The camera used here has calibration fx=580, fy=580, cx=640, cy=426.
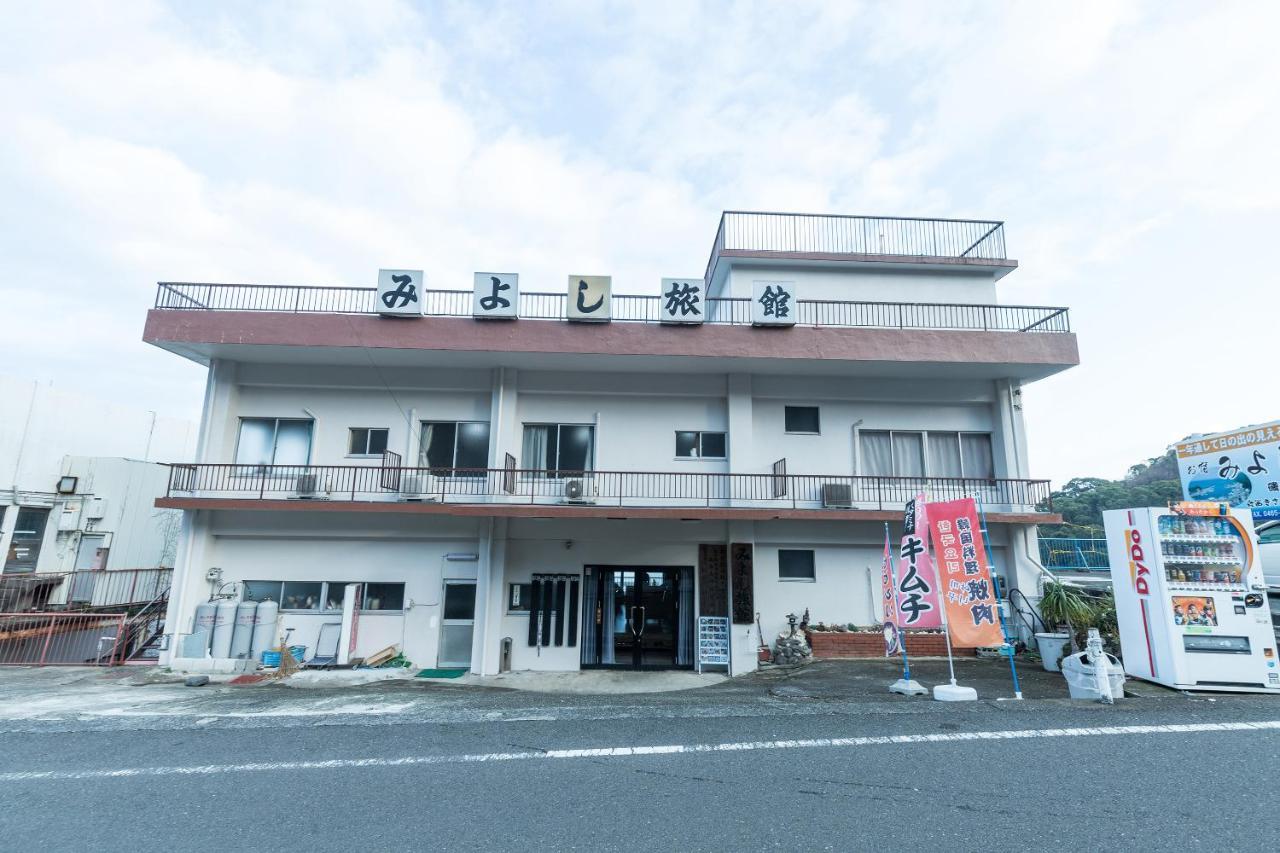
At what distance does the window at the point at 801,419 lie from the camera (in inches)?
557

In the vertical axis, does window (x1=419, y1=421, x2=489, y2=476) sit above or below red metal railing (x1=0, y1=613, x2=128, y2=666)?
above

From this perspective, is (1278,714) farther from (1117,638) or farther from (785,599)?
(785,599)

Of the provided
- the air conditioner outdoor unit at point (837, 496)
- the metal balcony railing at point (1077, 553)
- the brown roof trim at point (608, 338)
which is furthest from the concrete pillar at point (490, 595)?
the metal balcony railing at point (1077, 553)

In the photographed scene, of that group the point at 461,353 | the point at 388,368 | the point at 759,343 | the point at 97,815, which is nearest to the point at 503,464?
the point at 461,353

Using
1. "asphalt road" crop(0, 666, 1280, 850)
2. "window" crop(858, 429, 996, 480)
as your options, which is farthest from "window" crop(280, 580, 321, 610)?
"window" crop(858, 429, 996, 480)

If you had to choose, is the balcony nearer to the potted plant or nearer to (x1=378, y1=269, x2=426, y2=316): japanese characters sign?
the potted plant

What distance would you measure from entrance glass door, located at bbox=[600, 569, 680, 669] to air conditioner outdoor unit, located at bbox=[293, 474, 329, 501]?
658cm

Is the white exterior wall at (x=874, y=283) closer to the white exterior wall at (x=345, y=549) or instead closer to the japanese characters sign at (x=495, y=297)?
the japanese characters sign at (x=495, y=297)

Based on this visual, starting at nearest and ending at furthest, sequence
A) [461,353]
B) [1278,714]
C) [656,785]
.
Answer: [656,785] < [1278,714] < [461,353]

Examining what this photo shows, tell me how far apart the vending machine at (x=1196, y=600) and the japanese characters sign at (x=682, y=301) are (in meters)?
8.54

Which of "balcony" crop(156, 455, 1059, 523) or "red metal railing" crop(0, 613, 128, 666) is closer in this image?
"red metal railing" crop(0, 613, 128, 666)

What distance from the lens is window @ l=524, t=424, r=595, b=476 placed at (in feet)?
45.4

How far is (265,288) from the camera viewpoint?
43.5 feet

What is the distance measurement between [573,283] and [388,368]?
5.00 metres
